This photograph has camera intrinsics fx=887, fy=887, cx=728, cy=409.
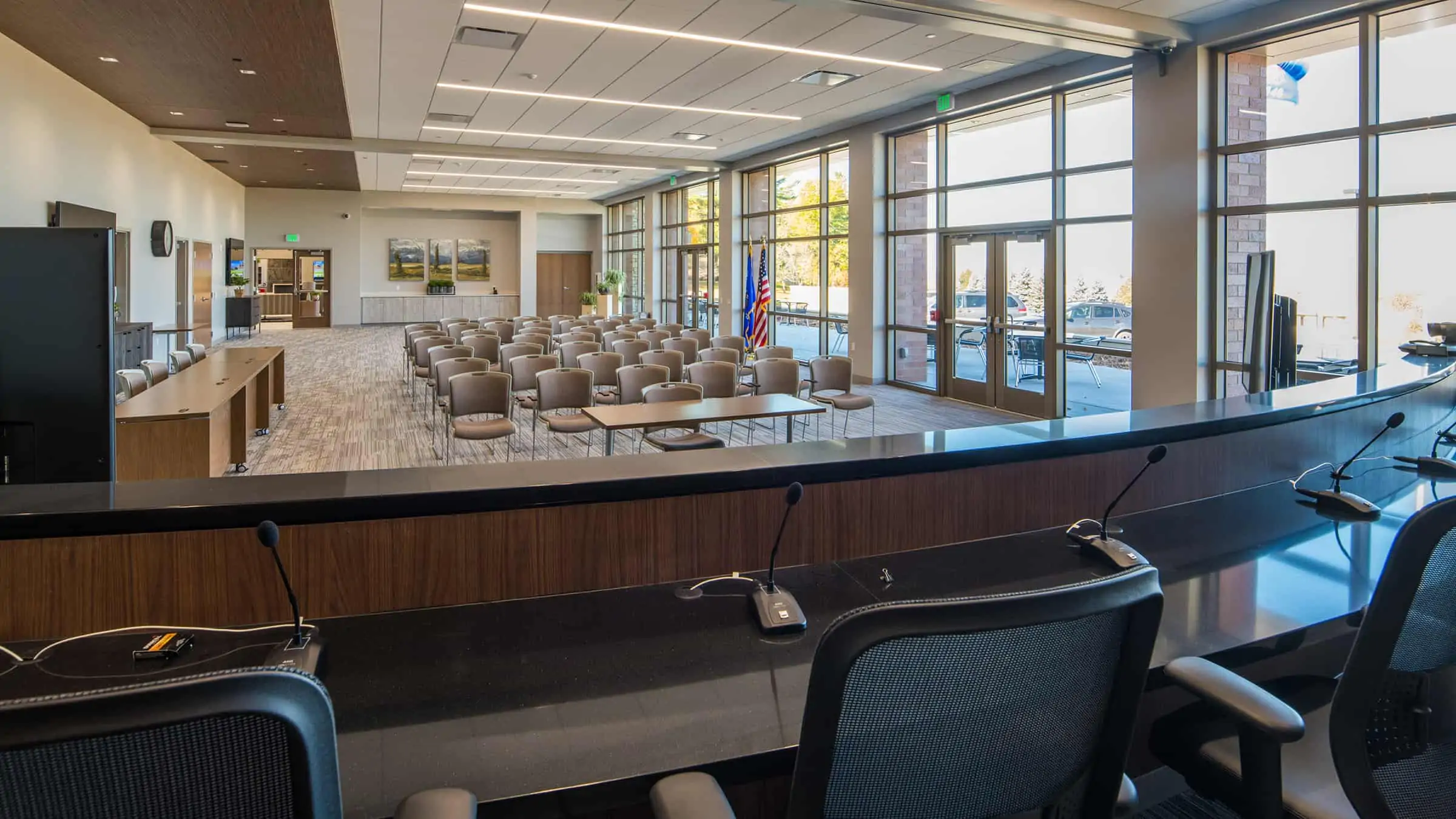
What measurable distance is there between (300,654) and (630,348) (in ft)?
27.6

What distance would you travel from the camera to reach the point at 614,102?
36.6ft

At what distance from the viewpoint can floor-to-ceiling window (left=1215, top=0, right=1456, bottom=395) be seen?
6.40 metres

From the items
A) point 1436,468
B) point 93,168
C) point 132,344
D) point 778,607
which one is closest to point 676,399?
point 1436,468

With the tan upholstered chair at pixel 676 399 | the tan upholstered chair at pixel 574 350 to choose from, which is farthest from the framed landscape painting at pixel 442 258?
the tan upholstered chair at pixel 676 399

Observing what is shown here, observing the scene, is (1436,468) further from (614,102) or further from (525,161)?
(525,161)

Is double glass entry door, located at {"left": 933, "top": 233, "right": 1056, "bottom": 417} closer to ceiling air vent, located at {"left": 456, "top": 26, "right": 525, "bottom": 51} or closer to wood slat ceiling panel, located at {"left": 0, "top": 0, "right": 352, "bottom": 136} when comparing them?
ceiling air vent, located at {"left": 456, "top": 26, "right": 525, "bottom": 51}

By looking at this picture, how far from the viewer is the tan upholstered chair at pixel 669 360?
8398 millimetres

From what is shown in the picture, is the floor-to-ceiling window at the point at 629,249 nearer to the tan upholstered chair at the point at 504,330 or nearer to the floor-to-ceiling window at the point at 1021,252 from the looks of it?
the tan upholstered chair at the point at 504,330

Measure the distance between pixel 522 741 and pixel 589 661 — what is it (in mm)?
306

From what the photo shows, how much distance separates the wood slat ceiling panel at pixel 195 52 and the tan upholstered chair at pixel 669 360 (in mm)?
3895

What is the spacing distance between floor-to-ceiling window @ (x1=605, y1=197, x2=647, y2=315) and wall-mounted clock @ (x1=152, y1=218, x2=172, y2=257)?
10048mm

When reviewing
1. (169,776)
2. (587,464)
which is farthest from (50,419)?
(169,776)

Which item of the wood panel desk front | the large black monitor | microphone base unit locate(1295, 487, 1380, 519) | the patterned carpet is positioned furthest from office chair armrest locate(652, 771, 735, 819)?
the wood panel desk front

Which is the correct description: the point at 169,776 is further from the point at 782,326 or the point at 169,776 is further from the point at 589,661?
the point at 782,326
